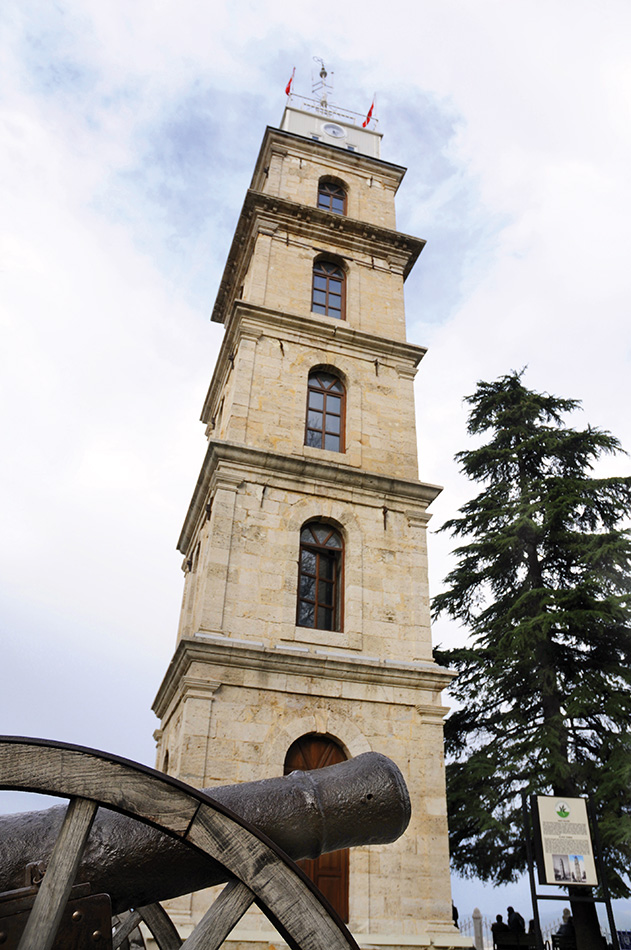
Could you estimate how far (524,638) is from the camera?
16.1 metres

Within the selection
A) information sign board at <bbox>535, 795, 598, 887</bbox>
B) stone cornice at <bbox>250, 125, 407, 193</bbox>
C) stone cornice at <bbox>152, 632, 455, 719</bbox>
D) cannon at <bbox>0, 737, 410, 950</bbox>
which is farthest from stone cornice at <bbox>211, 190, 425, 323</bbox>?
cannon at <bbox>0, 737, 410, 950</bbox>

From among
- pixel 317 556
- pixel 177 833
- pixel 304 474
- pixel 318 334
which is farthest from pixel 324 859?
pixel 318 334

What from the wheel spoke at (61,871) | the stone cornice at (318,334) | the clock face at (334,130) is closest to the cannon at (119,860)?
the wheel spoke at (61,871)

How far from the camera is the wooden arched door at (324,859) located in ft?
35.0

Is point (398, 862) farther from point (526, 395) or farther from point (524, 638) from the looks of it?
point (526, 395)

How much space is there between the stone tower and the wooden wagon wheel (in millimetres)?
8758

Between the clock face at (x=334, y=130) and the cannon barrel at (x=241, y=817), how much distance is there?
22874mm

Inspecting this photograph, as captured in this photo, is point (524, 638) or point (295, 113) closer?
point (524, 638)

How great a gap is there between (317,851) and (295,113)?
23.7 metres

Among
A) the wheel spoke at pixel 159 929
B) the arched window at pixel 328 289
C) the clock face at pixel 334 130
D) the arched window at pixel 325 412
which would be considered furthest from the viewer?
the clock face at pixel 334 130

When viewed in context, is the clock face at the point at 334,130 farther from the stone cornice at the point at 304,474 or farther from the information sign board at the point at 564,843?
the information sign board at the point at 564,843

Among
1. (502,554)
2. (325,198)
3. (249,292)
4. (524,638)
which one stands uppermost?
(325,198)

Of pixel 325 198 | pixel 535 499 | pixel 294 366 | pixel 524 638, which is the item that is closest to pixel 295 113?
pixel 325 198

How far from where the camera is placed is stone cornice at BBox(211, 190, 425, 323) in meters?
17.9
